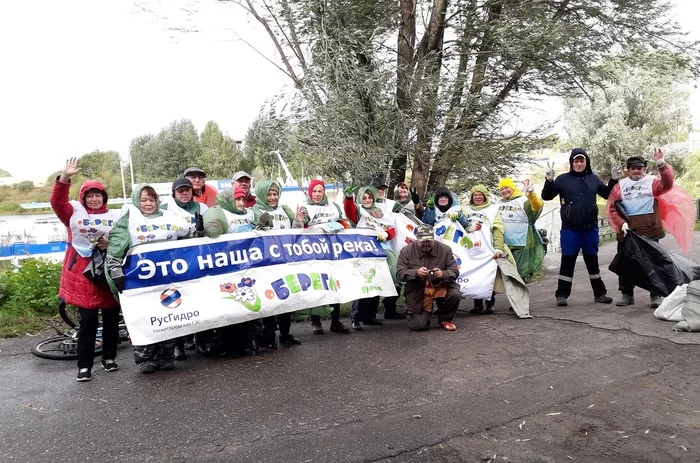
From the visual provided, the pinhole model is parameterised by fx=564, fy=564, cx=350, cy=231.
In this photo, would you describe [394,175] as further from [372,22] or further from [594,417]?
[594,417]

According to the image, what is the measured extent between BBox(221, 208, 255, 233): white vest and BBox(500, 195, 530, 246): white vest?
3925 millimetres

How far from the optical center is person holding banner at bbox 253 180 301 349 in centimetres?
668

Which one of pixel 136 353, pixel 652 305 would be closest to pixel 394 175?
pixel 652 305

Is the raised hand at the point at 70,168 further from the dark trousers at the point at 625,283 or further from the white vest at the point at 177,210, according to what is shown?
the dark trousers at the point at 625,283

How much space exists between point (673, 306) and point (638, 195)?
168 cm

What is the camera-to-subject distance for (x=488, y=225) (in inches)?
325

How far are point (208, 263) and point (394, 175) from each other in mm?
5358

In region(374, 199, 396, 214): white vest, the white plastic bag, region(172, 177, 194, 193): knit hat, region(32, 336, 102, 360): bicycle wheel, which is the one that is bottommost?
region(32, 336, 102, 360): bicycle wheel

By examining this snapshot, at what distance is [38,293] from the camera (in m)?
8.54

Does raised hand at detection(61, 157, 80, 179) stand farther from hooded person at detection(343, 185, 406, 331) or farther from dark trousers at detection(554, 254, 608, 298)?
Result: dark trousers at detection(554, 254, 608, 298)

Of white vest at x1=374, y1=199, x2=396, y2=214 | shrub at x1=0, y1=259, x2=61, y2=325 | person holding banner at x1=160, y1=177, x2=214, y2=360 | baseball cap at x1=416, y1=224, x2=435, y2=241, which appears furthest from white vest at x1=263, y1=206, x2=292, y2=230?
shrub at x1=0, y1=259, x2=61, y2=325

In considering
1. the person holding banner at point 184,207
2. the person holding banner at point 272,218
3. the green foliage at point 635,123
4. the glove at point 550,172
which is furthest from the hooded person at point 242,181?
the green foliage at point 635,123

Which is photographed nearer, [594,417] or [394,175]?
[594,417]

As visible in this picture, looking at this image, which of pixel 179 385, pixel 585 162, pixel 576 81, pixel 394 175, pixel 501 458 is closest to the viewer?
pixel 501 458
